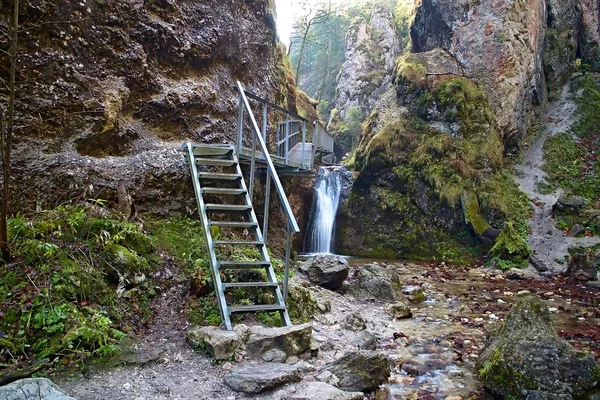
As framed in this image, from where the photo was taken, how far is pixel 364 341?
5.44m

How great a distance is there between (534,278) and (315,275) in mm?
7373

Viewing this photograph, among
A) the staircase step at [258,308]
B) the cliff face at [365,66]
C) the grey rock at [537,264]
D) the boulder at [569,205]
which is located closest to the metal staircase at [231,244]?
the staircase step at [258,308]

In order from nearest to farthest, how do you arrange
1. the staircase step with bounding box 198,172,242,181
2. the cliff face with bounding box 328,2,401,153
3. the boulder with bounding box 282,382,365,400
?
the boulder with bounding box 282,382,365,400 < the staircase step with bounding box 198,172,242,181 < the cliff face with bounding box 328,2,401,153

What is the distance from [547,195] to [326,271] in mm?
12603

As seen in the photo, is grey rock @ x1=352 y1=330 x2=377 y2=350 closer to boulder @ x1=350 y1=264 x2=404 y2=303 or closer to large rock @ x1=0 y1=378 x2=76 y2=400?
boulder @ x1=350 y1=264 x2=404 y2=303

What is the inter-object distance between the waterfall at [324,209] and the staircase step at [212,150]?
450 inches

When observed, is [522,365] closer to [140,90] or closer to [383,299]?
[383,299]

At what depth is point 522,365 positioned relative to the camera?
459 cm

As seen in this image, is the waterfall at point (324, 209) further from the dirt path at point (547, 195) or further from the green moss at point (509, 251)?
the dirt path at point (547, 195)

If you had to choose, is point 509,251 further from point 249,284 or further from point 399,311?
point 249,284

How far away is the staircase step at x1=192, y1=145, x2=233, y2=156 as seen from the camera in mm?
6871

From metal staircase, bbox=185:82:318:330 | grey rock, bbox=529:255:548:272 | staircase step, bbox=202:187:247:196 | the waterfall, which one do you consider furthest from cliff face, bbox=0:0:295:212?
grey rock, bbox=529:255:548:272

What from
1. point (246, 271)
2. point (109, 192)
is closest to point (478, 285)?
point (246, 271)

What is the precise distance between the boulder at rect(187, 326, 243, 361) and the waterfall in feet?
45.0
